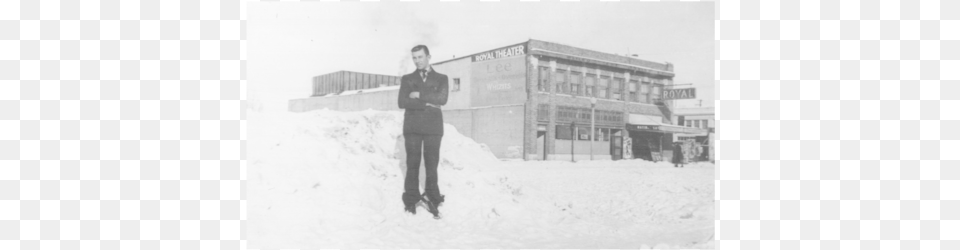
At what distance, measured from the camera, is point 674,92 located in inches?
170

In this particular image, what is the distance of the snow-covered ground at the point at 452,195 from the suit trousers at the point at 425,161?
84 millimetres

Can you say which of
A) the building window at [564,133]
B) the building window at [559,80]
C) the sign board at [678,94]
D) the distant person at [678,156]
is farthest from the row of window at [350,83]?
the distant person at [678,156]

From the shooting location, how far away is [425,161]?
4.02 metres

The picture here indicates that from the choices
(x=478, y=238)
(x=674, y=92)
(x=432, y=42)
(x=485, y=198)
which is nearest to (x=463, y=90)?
(x=432, y=42)

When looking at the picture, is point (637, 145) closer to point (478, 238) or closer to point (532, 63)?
point (532, 63)

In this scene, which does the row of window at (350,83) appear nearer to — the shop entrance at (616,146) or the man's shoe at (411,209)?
the man's shoe at (411,209)

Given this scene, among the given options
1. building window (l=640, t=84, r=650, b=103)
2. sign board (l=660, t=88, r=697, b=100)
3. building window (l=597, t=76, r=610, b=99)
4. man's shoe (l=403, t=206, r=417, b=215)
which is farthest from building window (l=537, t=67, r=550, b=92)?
man's shoe (l=403, t=206, r=417, b=215)

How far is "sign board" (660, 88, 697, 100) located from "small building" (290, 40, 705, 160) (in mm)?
51

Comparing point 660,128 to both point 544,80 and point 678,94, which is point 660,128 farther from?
point 544,80

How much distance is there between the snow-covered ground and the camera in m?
3.85

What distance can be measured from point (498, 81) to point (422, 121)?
690 millimetres

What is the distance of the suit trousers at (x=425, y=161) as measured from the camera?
157 inches

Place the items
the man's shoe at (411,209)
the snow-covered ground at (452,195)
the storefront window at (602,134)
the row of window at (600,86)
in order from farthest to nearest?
the storefront window at (602,134) → the row of window at (600,86) → the man's shoe at (411,209) → the snow-covered ground at (452,195)

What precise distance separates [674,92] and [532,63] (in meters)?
1.21
